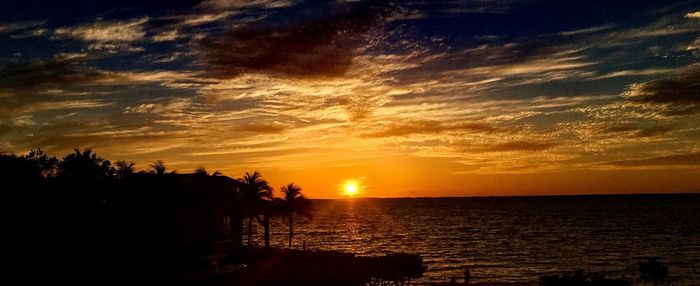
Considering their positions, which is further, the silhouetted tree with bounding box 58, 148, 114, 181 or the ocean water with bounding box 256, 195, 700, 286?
the ocean water with bounding box 256, 195, 700, 286

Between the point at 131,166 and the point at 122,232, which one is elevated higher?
the point at 131,166

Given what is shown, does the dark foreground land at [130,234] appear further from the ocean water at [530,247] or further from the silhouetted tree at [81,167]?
the ocean water at [530,247]

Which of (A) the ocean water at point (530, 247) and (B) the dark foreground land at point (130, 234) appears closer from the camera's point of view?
(B) the dark foreground land at point (130, 234)

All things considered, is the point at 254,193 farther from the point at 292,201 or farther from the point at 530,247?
the point at 530,247

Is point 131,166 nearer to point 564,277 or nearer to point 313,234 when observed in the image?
point 564,277

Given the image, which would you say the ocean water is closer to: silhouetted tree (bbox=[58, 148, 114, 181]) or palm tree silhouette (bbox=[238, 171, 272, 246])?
palm tree silhouette (bbox=[238, 171, 272, 246])

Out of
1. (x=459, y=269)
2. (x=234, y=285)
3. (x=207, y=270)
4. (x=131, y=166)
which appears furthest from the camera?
(x=459, y=269)

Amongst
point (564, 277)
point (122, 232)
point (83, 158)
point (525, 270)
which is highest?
point (83, 158)

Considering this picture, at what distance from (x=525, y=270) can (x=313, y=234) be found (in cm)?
8842

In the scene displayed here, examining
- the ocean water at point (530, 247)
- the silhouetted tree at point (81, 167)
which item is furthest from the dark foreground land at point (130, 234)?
the ocean water at point (530, 247)

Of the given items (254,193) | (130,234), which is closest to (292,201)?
(254,193)

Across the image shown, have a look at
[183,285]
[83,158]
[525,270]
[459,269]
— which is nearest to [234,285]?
[183,285]

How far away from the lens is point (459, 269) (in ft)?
290

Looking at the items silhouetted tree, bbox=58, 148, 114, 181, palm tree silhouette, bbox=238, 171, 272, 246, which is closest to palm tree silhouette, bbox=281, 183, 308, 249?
palm tree silhouette, bbox=238, 171, 272, 246
